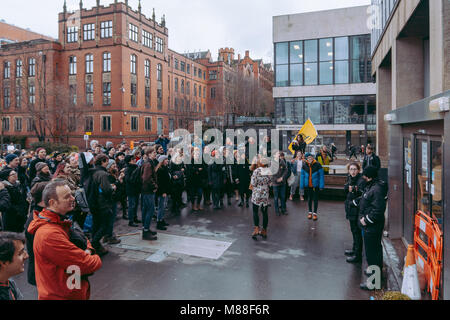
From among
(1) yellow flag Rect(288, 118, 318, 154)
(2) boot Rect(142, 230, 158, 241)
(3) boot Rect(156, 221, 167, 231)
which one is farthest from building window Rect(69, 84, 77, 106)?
(2) boot Rect(142, 230, 158, 241)

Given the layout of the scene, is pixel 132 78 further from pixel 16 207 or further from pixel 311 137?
pixel 16 207

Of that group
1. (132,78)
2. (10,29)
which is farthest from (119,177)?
(10,29)

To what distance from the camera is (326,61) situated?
31.4 m

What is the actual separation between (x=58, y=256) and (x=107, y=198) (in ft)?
13.2

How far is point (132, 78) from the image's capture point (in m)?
43.2

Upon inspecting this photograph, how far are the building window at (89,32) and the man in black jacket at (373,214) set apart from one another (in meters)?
45.3

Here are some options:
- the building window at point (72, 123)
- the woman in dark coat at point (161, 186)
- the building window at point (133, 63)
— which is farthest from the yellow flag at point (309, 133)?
the building window at point (133, 63)

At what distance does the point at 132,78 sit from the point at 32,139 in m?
17.5

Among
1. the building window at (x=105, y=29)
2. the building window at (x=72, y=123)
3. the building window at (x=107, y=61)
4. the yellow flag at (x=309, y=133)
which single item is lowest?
the yellow flag at (x=309, y=133)

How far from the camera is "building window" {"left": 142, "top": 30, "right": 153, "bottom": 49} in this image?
45.1 metres

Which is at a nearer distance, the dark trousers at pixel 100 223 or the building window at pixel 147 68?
the dark trousers at pixel 100 223

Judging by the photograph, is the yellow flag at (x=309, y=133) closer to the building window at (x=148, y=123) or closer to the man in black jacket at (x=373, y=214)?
the man in black jacket at (x=373, y=214)

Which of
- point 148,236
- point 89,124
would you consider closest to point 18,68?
point 89,124

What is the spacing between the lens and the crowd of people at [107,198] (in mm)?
2770
